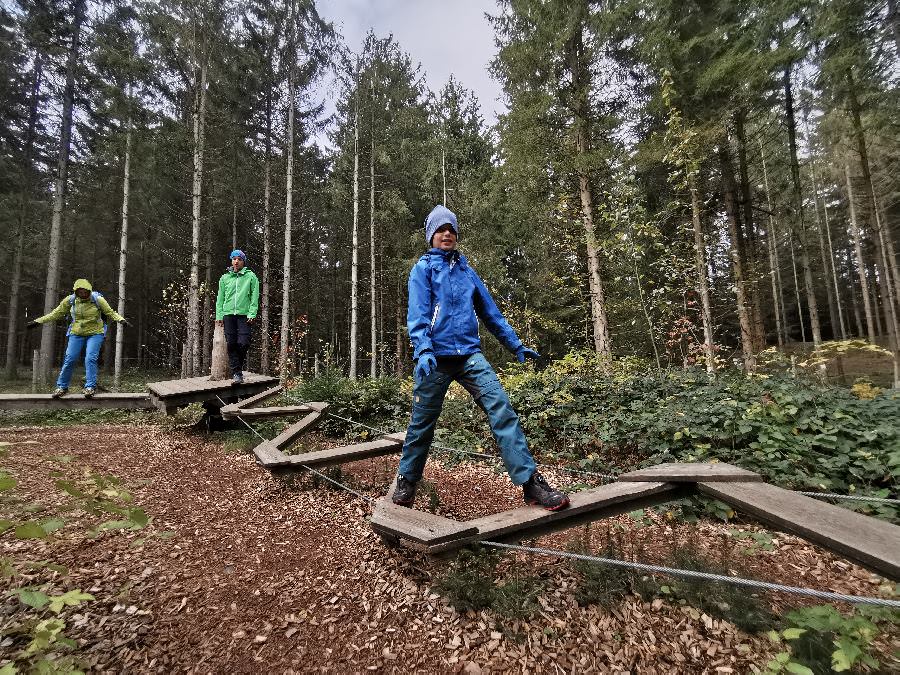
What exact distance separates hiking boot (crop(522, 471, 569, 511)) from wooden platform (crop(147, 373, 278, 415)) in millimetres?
5654

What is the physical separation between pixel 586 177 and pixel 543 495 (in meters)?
9.39

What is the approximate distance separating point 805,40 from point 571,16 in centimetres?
511

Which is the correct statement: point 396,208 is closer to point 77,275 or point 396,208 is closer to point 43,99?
point 43,99

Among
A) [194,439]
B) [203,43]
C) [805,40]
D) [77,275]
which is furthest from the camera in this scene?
[77,275]

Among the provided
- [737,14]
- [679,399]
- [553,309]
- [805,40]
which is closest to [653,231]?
[679,399]

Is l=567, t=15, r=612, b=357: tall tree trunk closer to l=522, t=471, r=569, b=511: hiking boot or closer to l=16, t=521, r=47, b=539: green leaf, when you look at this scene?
l=522, t=471, r=569, b=511: hiking boot

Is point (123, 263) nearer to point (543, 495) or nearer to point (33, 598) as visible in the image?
point (33, 598)

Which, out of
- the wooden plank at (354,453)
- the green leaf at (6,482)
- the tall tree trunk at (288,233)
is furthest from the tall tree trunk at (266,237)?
the green leaf at (6,482)

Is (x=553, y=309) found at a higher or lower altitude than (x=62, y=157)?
lower

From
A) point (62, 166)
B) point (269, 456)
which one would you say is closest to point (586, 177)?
point (269, 456)

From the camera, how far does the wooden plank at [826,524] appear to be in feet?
5.02

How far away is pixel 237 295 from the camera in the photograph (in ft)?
21.5

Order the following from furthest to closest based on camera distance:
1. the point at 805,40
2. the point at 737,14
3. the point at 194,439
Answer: the point at 737,14
the point at 805,40
the point at 194,439

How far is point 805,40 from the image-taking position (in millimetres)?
8438
